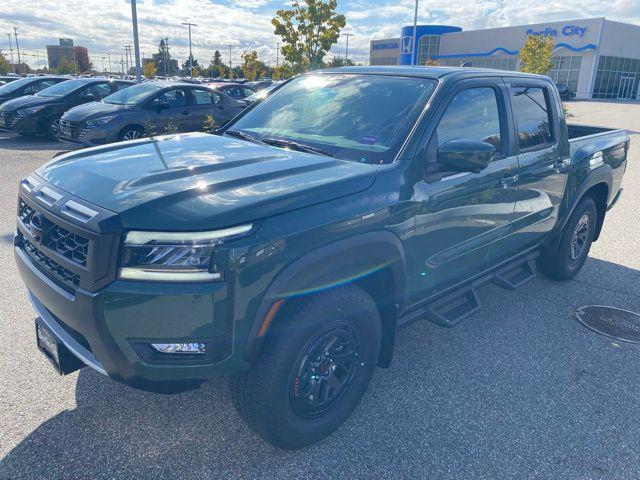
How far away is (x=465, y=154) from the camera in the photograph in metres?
2.71

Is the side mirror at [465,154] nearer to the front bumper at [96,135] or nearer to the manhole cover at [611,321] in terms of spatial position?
the manhole cover at [611,321]

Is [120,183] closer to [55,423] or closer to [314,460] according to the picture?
[55,423]

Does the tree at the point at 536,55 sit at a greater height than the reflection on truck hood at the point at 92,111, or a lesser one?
greater

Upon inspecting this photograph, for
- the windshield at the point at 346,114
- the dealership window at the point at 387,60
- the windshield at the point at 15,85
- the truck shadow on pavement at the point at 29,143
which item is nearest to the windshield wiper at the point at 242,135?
the windshield at the point at 346,114

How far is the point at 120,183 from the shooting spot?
228cm

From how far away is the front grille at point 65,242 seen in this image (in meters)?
2.08

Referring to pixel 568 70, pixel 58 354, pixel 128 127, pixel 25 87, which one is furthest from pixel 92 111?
pixel 568 70

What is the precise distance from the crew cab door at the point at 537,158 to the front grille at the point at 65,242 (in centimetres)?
292

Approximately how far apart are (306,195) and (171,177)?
0.66 metres

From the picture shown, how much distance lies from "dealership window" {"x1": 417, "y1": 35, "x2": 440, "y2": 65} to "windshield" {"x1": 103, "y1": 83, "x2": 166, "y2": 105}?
56.8m

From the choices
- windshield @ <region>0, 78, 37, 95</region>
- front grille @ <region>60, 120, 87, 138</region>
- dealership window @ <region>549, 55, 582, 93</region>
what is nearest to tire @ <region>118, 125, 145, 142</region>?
front grille @ <region>60, 120, 87, 138</region>

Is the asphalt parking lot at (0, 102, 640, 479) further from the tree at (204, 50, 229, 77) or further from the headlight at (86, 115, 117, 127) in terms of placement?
the tree at (204, 50, 229, 77)

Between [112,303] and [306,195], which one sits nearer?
[112,303]

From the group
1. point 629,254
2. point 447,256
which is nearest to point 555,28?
point 629,254
